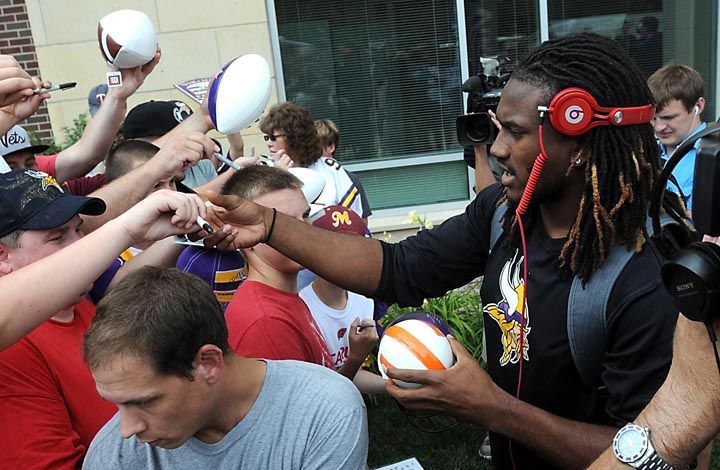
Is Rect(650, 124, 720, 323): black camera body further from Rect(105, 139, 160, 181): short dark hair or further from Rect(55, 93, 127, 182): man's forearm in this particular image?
Rect(105, 139, 160, 181): short dark hair

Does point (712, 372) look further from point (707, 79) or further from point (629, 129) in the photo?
point (707, 79)

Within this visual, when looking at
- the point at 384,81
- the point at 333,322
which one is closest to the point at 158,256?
the point at 333,322

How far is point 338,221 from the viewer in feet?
11.2

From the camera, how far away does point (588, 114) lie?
1818 millimetres

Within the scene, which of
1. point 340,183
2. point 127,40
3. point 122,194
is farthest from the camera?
point 340,183

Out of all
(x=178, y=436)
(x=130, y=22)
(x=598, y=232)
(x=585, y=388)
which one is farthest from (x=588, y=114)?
(x=130, y=22)

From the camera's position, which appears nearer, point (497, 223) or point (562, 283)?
point (562, 283)

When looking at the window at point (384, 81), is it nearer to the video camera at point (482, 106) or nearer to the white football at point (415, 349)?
the video camera at point (482, 106)

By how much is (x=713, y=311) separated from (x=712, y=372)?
13 cm

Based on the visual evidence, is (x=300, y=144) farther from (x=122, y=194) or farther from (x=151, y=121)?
(x=122, y=194)

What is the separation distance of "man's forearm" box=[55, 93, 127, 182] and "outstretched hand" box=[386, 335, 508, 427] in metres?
2.19

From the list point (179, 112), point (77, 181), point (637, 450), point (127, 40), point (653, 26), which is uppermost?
point (127, 40)

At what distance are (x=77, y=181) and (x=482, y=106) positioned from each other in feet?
7.59

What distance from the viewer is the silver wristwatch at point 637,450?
129 centimetres
